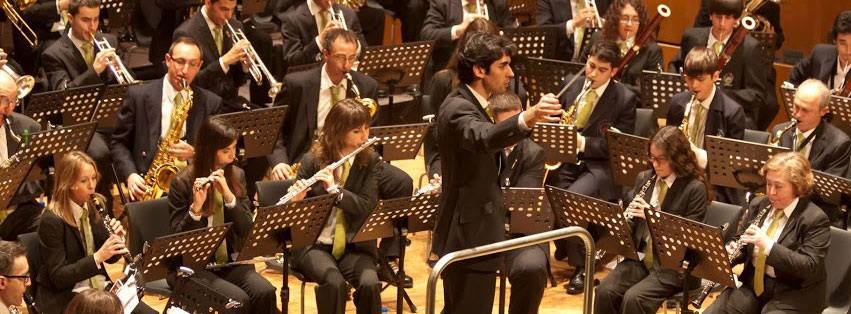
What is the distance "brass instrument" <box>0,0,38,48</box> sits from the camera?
879 centimetres

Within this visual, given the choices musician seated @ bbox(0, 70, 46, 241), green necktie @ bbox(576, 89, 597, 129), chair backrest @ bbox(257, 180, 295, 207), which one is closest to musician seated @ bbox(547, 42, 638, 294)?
green necktie @ bbox(576, 89, 597, 129)

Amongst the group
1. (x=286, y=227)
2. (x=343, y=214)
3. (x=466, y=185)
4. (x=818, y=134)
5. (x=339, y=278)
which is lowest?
(x=339, y=278)

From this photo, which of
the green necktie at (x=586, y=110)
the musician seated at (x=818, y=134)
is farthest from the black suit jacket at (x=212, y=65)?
the musician seated at (x=818, y=134)

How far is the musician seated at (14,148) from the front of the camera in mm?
7031

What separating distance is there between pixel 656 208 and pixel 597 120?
1.26 m

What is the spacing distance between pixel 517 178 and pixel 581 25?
8.74 feet

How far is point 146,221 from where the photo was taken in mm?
6574

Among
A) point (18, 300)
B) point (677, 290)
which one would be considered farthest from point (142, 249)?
point (677, 290)

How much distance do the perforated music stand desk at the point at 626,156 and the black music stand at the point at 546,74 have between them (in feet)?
3.89

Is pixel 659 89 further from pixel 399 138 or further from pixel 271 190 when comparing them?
pixel 271 190

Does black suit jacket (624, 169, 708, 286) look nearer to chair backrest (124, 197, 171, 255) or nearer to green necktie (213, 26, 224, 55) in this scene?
chair backrest (124, 197, 171, 255)

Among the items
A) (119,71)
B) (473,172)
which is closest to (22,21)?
(119,71)

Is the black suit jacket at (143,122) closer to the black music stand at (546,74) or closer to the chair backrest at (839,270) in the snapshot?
the black music stand at (546,74)

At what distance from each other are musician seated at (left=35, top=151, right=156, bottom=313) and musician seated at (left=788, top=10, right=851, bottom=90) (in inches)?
184
